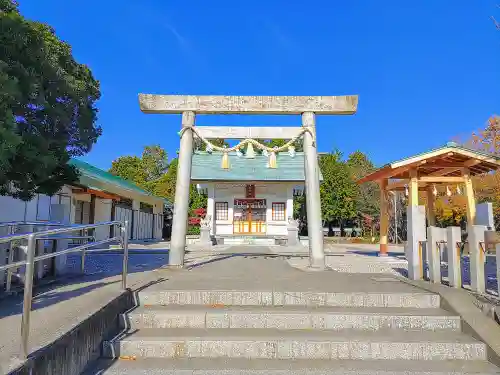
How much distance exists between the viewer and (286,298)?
480 centimetres

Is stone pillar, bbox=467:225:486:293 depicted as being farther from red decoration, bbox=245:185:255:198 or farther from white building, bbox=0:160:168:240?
red decoration, bbox=245:185:255:198

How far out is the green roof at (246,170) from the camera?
21.5 m

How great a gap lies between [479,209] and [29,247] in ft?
26.1

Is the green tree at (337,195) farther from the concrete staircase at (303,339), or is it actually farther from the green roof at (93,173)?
the concrete staircase at (303,339)

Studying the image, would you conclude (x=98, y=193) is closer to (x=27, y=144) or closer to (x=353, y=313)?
(x=27, y=144)

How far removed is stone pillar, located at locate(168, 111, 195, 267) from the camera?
7.88 m

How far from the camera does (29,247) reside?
9.40 feet

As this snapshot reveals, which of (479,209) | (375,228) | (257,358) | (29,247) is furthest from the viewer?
(375,228)

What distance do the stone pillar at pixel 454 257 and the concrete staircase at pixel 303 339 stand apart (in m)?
1.01

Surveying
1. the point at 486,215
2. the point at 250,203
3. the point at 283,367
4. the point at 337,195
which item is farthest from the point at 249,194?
the point at 283,367

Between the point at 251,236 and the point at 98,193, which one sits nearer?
the point at 98,193

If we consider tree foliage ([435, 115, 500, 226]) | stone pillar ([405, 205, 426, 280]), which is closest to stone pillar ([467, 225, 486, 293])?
stone pillar ([405, 205, 426, 280])

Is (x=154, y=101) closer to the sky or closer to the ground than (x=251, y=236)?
closer to the sky

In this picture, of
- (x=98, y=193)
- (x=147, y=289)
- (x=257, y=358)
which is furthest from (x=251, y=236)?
(x=257, y=358)
